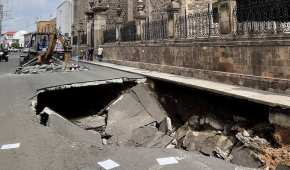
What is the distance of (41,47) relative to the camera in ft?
88.7

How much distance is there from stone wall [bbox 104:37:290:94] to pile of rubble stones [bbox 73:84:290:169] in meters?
1.42

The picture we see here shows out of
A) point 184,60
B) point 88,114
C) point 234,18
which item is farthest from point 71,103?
point 234,18

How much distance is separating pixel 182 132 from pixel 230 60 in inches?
106

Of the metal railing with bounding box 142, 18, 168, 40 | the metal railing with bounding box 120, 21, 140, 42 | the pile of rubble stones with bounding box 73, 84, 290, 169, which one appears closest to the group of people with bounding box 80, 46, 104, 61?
the metal railing with bounding box 120, 21, 140, 42

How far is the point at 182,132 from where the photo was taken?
12.2 meters

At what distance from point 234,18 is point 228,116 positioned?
11.2 feet

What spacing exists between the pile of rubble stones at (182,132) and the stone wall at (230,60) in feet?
4.65

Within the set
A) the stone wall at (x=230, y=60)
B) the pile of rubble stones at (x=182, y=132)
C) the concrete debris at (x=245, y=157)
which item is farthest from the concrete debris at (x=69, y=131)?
the stone wall at (x=230, y=60)

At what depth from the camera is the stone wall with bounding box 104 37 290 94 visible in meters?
10.4

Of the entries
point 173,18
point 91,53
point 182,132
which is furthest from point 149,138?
point 91,53

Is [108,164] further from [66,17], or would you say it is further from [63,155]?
[66,17]

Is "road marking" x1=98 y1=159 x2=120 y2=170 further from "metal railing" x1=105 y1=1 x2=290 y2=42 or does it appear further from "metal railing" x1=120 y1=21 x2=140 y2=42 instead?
"metal railing" x1=120 y1=21 x2=140 y2=42

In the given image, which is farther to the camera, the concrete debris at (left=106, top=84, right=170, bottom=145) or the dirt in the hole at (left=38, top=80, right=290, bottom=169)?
the concrete debris at (left=106, top=84, right=170, bottom=145)

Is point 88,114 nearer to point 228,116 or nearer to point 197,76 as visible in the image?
point 197,76
